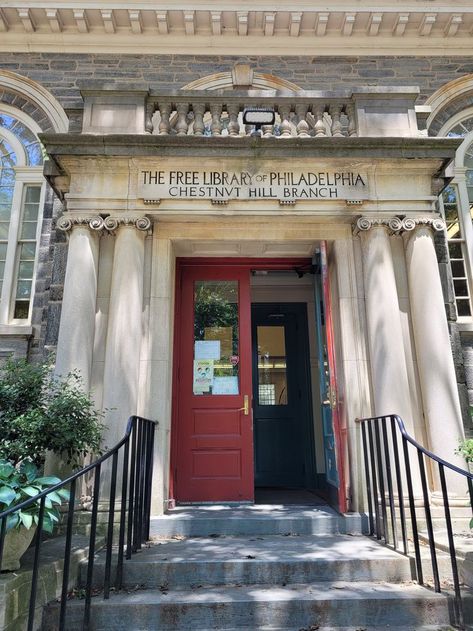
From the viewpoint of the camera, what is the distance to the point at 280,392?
907cm

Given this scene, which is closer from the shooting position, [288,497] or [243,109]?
[243,109]

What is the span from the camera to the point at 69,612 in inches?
132

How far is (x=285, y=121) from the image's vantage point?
6238 mm

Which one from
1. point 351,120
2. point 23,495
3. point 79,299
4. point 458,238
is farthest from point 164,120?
point 458,238

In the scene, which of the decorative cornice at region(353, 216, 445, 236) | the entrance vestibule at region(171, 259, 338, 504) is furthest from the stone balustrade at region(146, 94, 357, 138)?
the entrance vestibule at region(171, 259, 338, 504)

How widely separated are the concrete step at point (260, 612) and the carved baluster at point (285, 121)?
5.06m

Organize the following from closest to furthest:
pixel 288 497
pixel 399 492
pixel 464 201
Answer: pixel 399 492 < pixel 288 497 < pixel 464 201

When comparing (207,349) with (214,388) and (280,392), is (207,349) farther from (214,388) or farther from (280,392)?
(280,392)

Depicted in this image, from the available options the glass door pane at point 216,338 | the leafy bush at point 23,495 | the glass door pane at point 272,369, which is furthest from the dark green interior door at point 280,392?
the leafy bush at point 23,495

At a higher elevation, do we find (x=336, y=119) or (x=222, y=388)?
(x=336, y=119)

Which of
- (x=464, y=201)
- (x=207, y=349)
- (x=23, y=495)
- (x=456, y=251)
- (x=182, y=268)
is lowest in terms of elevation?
(x=23, y=495)

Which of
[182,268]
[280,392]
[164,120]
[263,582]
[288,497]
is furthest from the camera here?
[280,392]

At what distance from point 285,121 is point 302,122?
0.74ft

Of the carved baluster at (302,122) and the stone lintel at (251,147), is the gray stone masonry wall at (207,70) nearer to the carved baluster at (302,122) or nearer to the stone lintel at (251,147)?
the carved baluster at (302,122)
